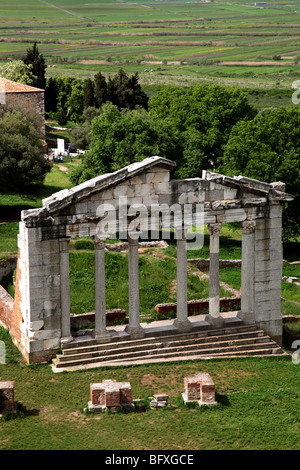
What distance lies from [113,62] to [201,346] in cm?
17114

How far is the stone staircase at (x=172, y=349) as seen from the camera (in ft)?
109

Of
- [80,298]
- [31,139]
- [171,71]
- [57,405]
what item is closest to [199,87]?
[31,139]

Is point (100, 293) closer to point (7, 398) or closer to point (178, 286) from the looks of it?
point (178, 286)

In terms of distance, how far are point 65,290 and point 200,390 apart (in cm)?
695

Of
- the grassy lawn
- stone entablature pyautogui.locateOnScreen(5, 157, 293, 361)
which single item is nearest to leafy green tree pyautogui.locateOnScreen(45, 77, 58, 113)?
stone entablature pyautogui.locateOnScreen(5, 157, 293, 361)

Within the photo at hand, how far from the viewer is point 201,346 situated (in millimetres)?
35000

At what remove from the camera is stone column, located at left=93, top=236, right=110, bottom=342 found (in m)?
33.3

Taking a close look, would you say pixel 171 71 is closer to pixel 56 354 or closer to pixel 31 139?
pixel 31 139

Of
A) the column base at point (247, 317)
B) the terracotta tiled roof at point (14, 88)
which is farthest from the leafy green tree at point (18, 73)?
the column base at point (247, 317)

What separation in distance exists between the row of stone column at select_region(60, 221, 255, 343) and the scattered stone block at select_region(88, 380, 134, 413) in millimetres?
4733

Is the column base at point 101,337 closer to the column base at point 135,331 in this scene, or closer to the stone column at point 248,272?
the column base at point 135,331

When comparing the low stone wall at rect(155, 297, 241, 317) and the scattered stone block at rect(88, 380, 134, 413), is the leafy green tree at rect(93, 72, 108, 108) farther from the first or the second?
the scattered stone block at rect(88, 380, 134, 413)

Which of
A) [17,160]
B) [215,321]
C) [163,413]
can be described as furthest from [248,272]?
[17,160]

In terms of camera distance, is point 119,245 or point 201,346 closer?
point 201,346
